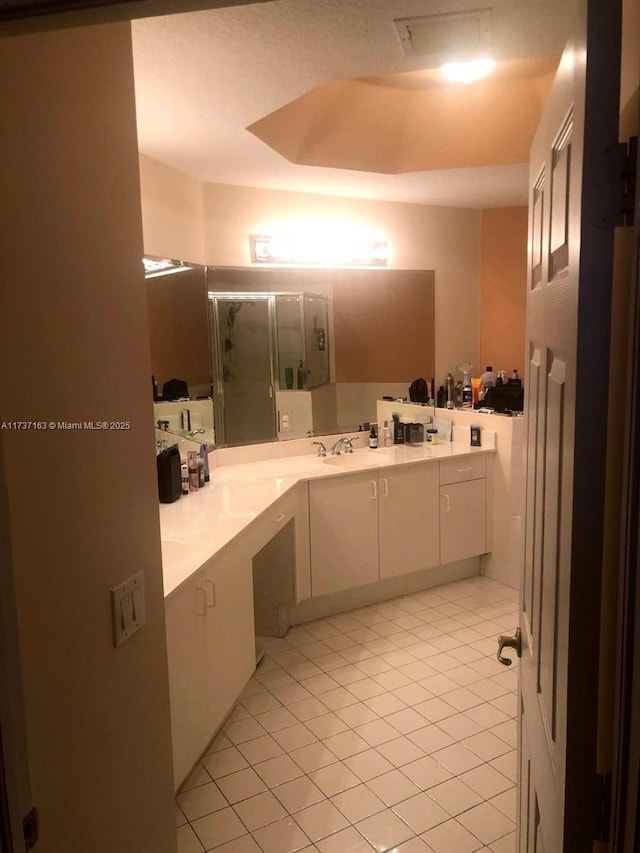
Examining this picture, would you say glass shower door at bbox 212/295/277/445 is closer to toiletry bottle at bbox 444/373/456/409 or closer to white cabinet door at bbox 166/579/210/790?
toiletry bottle at bbox 444/373/456/409

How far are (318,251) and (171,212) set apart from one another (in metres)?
0.97

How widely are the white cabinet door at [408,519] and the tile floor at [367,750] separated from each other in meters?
0.36

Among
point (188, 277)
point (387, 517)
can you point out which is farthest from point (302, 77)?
point (387, 517)

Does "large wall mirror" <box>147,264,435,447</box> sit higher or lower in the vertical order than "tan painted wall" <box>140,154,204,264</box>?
lower

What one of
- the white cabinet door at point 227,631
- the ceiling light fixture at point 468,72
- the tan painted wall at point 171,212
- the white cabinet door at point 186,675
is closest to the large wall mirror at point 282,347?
the tan painted wall at point 171,212

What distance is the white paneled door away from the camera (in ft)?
2.32

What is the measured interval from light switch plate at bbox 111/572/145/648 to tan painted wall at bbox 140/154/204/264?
1.77 metres

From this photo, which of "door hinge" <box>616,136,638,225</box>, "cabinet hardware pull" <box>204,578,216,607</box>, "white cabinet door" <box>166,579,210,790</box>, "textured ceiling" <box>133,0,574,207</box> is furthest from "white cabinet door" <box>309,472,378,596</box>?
"door hinge" <box>616,136,638,225</box>

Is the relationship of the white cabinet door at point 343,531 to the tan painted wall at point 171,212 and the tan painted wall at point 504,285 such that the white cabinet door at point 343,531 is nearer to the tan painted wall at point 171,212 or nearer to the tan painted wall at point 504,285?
the tan painted wall at point 171,212

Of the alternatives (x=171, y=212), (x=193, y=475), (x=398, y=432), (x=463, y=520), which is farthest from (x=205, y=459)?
(x=463, y=520)

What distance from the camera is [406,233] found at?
3869mm

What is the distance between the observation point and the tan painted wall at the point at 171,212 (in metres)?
2.68

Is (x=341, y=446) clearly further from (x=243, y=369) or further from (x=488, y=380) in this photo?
(x=488, y=380)

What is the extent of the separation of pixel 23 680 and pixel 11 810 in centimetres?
16
